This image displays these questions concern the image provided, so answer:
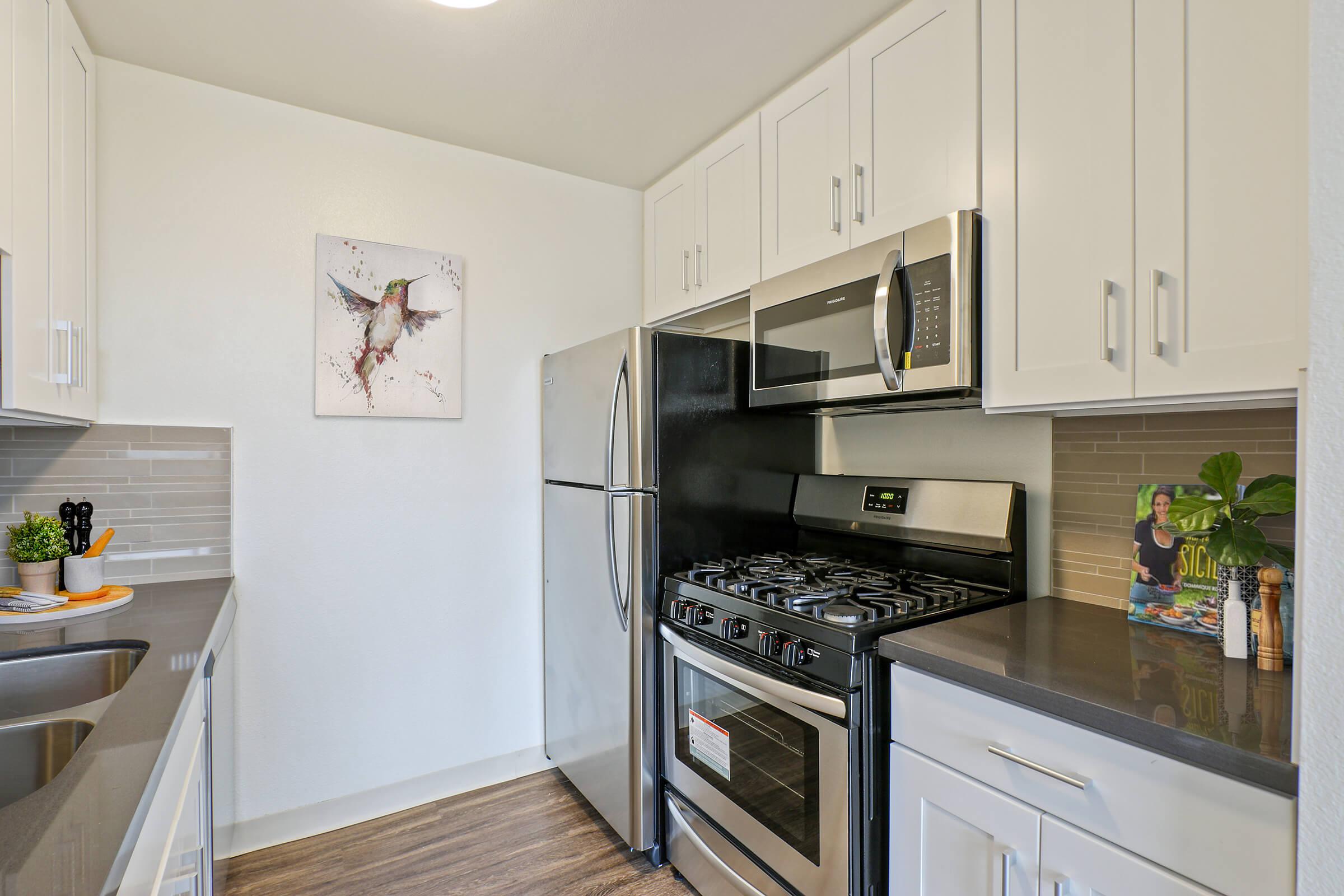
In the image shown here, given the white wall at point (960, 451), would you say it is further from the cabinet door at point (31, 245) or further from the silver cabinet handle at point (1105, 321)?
the cabinet door at point (31, 245)

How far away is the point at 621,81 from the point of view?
214cm

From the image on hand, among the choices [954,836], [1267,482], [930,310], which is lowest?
[954,836]

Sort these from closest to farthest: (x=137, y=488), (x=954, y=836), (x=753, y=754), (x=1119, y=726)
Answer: (x=1119, y=726), (x=954, y=836), (x=753, y=754), (x=137, y=488)

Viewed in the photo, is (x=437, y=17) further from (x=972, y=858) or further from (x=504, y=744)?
(x=504, y=744)

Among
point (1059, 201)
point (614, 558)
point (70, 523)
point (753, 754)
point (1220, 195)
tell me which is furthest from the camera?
point (614, 558)

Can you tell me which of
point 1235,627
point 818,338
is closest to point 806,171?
point 818,338

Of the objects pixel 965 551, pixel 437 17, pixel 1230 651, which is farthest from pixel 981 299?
pixel 437 17

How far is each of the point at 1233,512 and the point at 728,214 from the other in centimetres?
174

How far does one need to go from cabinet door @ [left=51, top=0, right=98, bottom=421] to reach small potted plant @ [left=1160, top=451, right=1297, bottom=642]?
2.55m

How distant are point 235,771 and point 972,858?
2.28 meters

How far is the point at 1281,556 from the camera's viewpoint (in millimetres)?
1256

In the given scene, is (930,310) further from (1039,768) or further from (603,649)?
(603,649)

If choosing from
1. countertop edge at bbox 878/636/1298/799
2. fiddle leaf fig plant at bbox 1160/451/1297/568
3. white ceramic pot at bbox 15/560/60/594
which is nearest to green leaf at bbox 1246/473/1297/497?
fiddle leaf fig plant at bbox 1160/451/1297/568

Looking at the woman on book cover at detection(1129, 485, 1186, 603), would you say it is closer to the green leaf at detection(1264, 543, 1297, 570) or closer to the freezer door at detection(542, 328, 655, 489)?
the green leaf at detection(1264, 543, 1297, 570)
